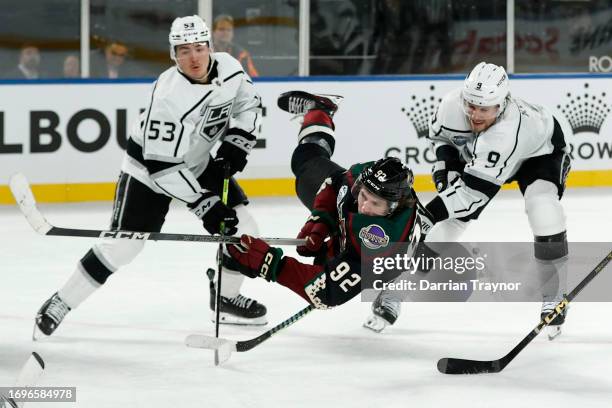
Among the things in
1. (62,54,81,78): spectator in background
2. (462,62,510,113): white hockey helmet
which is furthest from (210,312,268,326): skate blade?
(62,54,81,78): spectator in background

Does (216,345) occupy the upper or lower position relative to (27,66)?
lower

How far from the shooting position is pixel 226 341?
3.62 metres

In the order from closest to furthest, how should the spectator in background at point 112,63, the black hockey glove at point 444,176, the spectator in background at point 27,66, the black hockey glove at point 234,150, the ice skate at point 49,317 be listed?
the ice skate at point 49,317 < the black hockey glove at point 234,150 < the black hockey glove at point 444,176 < the spectator in background at point 27,66 < the spectator in background at point 112,63

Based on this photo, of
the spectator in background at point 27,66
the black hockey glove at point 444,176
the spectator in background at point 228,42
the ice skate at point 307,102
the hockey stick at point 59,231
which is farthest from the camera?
the spectator in background at point 228,42

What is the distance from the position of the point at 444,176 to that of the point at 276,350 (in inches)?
33.7

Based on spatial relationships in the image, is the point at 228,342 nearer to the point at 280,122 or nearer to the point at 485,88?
the point at 485,88

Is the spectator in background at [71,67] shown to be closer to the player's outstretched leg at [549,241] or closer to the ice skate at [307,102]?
the ice skate at [307,102]

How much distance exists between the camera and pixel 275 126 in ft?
23.0

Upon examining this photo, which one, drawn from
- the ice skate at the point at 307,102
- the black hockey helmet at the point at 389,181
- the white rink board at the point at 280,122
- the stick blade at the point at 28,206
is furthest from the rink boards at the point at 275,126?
the black hockey helmet at the point at 389,181

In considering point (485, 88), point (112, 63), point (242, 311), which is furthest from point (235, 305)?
point (112, 63)

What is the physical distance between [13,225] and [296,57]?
230cm

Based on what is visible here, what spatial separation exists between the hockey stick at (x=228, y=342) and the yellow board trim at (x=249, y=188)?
312cm

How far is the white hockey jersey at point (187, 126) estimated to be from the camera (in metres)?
3.77

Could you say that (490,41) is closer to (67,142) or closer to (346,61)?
(346,61)
